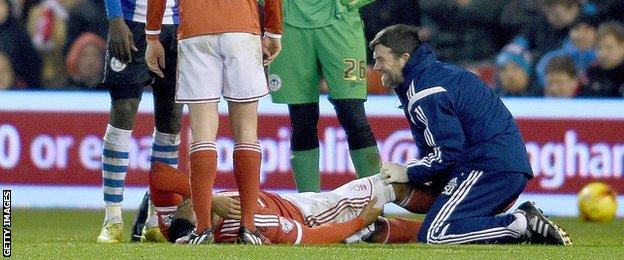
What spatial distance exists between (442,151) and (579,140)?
13.9ft

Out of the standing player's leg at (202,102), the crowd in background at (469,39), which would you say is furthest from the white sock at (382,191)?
the crowd in background at (469,39)

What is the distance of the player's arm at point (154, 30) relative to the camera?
7.80 m

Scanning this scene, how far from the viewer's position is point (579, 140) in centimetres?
1228

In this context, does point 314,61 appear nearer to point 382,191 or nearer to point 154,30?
point 382,191

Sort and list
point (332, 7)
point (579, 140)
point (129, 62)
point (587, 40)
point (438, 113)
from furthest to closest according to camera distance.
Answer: point (587, 40)
point (579, 140)
point (332, 7)
point (129, 62)
point (438, 113)

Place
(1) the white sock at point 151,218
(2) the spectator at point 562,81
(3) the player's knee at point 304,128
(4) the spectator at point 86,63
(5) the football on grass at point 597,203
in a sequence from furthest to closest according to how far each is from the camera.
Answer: (4) the spectator at point 86,63 < (2) the spectator at point 562,81 < (5) the football on grass at point 597,203 < (3) the player's knee at point 304,128 < (1) the white sock at point 151,218

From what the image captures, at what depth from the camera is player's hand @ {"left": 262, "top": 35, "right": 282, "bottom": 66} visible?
8.06 metres

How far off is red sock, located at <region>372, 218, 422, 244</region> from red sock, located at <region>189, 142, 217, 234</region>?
1.23m

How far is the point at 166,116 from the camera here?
9.16 metres

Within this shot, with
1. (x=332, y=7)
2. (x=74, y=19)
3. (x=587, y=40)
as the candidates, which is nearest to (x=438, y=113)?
(x=332, y=7)

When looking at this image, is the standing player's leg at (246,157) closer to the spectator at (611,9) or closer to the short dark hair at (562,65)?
the short dark hair at (562,65)

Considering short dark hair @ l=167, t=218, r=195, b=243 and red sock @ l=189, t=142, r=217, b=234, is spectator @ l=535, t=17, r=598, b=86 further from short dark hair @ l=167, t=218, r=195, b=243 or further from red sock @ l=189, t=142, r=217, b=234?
red sock @ l=189, t=142, r=217, b=234

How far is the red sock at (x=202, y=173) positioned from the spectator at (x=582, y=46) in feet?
22.2

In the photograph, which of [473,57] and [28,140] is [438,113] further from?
[473,57]
